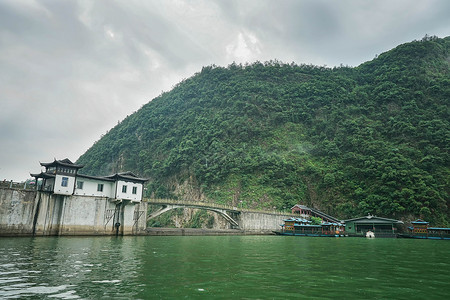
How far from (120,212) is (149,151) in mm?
65424

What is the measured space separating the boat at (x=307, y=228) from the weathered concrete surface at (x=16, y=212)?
1673 inches

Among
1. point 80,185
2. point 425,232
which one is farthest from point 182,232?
point 425,232

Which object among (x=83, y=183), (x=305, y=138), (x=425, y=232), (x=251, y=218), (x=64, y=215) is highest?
(x=305, y=138)

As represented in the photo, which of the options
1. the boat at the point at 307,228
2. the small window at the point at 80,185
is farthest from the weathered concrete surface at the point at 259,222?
the small window at the point at 80,185

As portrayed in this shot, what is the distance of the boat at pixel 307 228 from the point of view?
56.3 meters

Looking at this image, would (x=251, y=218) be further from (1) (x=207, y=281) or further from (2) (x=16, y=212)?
(1) (x=207, y=281)

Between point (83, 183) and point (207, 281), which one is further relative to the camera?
point (83, 183)

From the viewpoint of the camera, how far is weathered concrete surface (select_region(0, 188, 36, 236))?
33219mm

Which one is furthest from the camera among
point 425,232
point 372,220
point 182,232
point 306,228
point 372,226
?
point 372,226

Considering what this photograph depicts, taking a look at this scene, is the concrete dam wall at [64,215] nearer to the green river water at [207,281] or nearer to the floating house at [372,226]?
the green river water at [207,281]

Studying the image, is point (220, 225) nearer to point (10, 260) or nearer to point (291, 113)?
point (291, 113)

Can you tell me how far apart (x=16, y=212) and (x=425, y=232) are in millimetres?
64563

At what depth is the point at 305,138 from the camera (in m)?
88.8

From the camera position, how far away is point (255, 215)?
59438 mm
